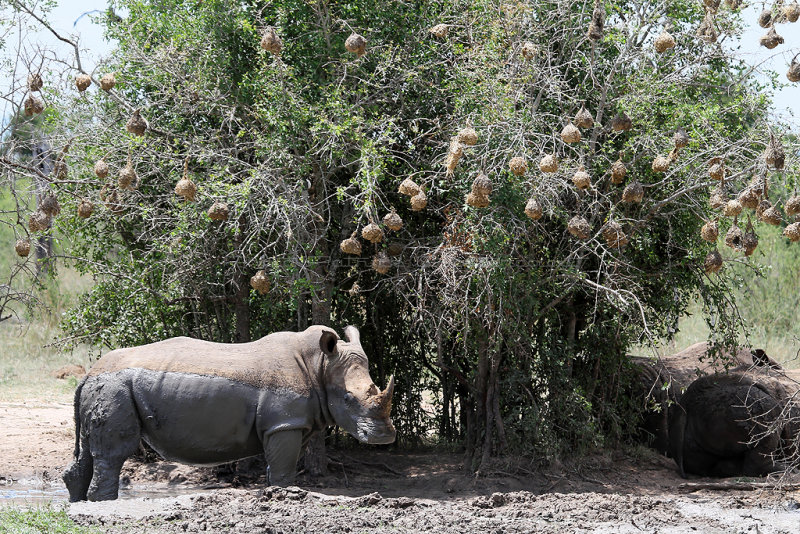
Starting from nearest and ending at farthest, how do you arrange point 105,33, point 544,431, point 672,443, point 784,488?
point 784,488 < point 544,431 < point 672,443 < point 105,33

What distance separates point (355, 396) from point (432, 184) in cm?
252

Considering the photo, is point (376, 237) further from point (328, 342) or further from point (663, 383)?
point (663, 383)

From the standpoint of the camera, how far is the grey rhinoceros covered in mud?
28.6ft

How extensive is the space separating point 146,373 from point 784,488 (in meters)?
6.72

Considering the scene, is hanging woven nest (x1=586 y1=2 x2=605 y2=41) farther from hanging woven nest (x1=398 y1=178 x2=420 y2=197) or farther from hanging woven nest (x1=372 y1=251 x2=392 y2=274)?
hanging woven nest (x1=372 y1=251 x2=392 y2=274)

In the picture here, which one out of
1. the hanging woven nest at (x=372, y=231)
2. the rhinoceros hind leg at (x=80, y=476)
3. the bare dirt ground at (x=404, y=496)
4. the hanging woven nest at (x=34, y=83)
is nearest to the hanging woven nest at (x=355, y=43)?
the hanging woven nest at (x=372, y=231)

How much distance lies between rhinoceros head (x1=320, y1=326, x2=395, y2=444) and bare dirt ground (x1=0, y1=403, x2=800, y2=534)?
67cm

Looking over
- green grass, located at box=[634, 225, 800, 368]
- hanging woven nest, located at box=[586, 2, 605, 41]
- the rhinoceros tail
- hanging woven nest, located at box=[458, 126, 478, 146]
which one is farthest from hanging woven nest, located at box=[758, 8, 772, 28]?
green grass, located at box=[634, 225, 800, 368]

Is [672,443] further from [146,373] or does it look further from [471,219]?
[146,373]

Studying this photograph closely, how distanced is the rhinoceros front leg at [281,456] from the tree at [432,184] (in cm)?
164

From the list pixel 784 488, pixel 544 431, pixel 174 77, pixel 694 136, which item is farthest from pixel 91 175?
pixel 784 488

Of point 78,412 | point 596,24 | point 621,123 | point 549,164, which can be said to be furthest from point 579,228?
point 78,412

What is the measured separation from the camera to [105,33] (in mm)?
13578

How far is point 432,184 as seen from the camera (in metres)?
10.4
